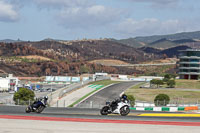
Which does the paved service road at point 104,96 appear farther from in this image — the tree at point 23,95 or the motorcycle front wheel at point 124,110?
the motorcycle front wheel at point 124,110

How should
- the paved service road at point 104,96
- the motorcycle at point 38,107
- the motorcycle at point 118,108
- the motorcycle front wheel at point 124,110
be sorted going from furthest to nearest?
1. the paved service road at point 104,96
2. the motorcycle at point 38,107
3. the motorcycle front wheel at point 124,110
4. the motorcycle at point 118,108

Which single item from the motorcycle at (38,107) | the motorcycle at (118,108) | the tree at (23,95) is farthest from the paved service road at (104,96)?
the motorcycle at (118,108)

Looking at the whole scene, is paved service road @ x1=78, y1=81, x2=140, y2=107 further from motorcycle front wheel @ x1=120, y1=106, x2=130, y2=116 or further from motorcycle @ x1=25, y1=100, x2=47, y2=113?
motorcycle front wheel @ x1=120, y1=106, x2=130, y2=116

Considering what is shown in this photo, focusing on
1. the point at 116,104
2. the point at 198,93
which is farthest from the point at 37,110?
the point at 198,93

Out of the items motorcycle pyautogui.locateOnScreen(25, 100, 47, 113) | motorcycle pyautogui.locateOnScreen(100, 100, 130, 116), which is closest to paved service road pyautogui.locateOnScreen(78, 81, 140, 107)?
motorcycle pyautogui.locateOnScreen(25, 100, 47, 113)

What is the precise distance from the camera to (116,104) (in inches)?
1411

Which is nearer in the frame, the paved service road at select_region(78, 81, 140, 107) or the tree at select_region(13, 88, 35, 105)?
the tree at select_region(13, 88, 35, 105)

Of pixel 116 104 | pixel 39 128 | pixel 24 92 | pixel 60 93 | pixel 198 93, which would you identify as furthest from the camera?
pixel 198 93

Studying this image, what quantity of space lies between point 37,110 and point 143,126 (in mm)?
13453

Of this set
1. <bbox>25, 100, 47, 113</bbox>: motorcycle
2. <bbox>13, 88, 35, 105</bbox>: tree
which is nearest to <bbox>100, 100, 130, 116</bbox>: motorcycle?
<bbox>25, 100, 47, 113</bbox>: motorcycle

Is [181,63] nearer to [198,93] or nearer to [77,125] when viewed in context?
[198,93]

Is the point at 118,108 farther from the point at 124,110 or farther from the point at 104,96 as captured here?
the point at 104,96

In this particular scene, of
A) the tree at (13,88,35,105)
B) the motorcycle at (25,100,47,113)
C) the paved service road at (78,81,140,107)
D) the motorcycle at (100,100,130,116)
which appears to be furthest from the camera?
the paved service road at (78,81,140,107)

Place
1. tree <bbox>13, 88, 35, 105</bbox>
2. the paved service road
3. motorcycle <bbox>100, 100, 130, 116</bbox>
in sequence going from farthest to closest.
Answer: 1. the paved service road
2. tree <bbox>13, 88, 35, 105</bbox>
3. motorcycle <bbox>100, 100, 130, 116</bbox>
